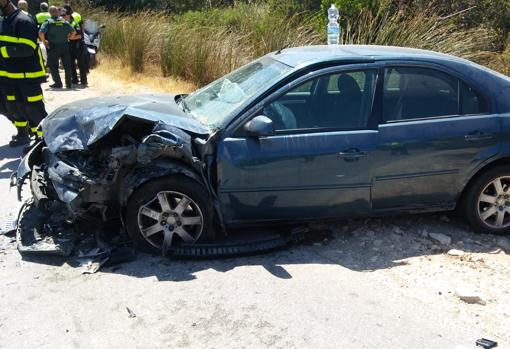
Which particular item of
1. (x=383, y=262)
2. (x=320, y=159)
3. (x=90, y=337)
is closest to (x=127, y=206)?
(x=90, y=337)

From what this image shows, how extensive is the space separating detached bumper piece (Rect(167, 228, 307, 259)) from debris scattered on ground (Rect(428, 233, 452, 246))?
3.92 ft

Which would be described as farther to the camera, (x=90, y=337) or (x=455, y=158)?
(x=455, y=158)

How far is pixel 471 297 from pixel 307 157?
5.24 feet

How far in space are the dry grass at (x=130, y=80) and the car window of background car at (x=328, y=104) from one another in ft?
21.9

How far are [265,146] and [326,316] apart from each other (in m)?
1.42

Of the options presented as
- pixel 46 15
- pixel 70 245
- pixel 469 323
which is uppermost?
pixel 46 15

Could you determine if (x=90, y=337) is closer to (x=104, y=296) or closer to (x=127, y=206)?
(x=104, y=296)

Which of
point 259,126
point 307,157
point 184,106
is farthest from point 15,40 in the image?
point 307,157

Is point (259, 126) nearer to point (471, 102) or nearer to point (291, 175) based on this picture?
point (291, 175)

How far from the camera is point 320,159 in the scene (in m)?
4.21

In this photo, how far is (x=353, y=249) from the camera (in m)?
4.49

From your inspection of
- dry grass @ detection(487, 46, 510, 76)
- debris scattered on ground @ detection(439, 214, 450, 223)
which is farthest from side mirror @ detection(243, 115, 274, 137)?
dry grass @ detection(487, 46, 510, 76)

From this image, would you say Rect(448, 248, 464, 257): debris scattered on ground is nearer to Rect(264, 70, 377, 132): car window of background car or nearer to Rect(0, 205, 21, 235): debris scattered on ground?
Rect(264, 70, 377, 132): car window of background car

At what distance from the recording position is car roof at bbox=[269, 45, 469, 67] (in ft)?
14.5
